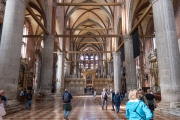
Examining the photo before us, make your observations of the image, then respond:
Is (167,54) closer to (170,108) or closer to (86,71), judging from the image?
(170,108)

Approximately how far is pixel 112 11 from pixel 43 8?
41.1 ft

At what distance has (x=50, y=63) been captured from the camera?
49.3 feet

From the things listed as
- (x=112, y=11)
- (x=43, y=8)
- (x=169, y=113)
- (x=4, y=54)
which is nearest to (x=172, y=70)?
(x=169, y=113)

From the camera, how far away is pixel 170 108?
6816 millimetres

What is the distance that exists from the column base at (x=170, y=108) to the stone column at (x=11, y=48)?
7276 millimetres

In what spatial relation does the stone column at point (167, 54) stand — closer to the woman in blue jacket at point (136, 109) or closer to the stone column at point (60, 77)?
the woman in blue jacket at point (136, 109)

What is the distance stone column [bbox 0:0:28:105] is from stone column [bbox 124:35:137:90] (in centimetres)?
989

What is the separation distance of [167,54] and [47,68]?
10.9m

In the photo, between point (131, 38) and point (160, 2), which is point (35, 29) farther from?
point (160, 2)

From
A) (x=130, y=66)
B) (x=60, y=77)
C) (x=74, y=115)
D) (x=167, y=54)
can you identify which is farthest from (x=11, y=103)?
(x=60, y=77)

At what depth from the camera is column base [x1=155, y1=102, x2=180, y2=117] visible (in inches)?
254

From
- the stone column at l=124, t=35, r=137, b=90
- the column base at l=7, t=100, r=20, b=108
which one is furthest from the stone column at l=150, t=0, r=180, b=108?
the column base at l=7, t=100, r=20, b=108

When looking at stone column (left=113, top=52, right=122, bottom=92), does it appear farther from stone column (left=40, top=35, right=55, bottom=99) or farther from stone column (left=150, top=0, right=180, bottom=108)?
stone column (left=150, top=0, right=180, bottom=108)

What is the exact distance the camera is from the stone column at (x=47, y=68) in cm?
Result: 1417
